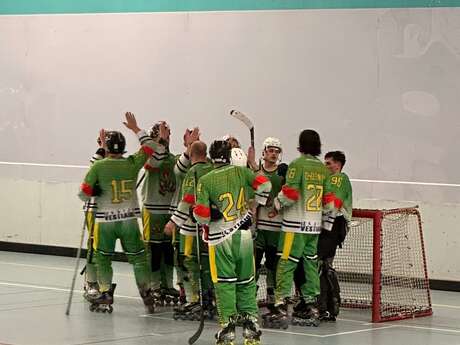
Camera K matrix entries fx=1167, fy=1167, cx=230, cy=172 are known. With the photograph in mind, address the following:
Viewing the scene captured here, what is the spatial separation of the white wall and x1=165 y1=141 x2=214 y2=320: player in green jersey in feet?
13.5

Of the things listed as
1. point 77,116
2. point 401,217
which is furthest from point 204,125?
point 401,217

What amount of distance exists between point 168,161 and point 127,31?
5420mm

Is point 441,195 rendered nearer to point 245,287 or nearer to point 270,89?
point 270,89

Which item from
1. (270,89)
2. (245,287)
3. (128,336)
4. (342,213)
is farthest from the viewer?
(270,89)

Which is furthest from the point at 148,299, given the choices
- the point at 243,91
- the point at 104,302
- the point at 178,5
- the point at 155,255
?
the point at 178,5

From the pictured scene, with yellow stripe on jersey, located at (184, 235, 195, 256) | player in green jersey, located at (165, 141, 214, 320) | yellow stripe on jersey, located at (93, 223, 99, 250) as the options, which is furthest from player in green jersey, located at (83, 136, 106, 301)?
yellow stripe on jersey, located at (184, 235, 195, 256)

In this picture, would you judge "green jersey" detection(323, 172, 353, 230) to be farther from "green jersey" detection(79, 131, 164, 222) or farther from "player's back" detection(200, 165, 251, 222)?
"green jersey" detection(79, 131, 164, 222)

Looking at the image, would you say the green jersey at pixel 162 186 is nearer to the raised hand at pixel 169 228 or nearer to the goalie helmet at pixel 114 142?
the goalie helmet at pixel 114 142

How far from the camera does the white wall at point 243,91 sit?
15.6m

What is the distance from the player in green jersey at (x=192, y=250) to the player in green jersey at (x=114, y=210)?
55 cm

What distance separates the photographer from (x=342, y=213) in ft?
41.9

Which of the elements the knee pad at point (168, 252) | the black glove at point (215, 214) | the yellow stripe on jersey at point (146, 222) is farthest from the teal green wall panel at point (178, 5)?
the black glove at point (215, 214)

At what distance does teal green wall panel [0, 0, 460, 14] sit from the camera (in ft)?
52.1

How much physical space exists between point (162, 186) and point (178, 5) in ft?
16.8
